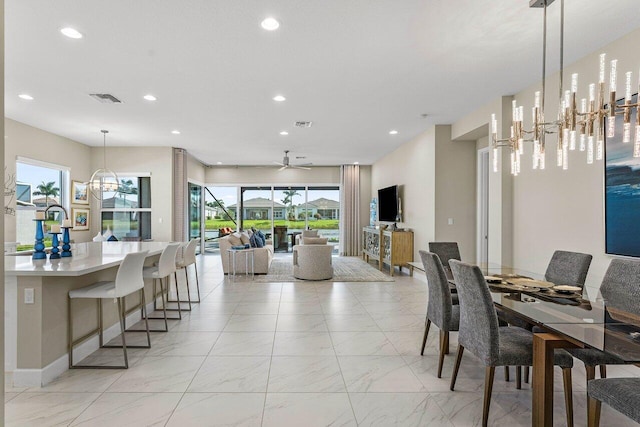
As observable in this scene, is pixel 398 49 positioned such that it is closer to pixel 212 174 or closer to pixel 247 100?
pixel 247 100

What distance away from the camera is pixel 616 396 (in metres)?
1.68

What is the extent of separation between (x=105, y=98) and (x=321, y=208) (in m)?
7.63

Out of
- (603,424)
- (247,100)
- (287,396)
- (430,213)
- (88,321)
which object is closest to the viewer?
(603,424)

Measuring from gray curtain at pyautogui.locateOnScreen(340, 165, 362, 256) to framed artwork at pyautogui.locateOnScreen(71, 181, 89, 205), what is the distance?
6671 millimetres

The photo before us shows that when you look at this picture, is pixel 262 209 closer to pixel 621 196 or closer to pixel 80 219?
pixel 80 219

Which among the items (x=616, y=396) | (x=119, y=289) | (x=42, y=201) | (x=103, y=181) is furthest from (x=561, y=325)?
(x=42, y=201)

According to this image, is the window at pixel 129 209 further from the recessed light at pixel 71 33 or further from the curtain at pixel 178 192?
the recessed light at pixel 71 33

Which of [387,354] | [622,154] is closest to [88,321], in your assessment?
[387,354]

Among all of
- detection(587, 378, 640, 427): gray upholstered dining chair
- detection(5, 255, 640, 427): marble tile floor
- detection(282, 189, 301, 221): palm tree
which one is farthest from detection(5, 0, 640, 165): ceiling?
detection(282, 189, 301, 221): palm tree

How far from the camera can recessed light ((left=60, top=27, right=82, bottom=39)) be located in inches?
120

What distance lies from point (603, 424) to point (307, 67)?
12.2ft

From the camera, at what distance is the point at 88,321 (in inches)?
131

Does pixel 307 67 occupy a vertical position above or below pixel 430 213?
above

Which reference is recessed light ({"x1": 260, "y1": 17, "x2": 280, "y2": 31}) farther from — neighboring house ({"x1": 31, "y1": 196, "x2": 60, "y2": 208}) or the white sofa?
neighboring house ({"x1": 31, "y1": 196, "x2": 60, "y2": 208})
